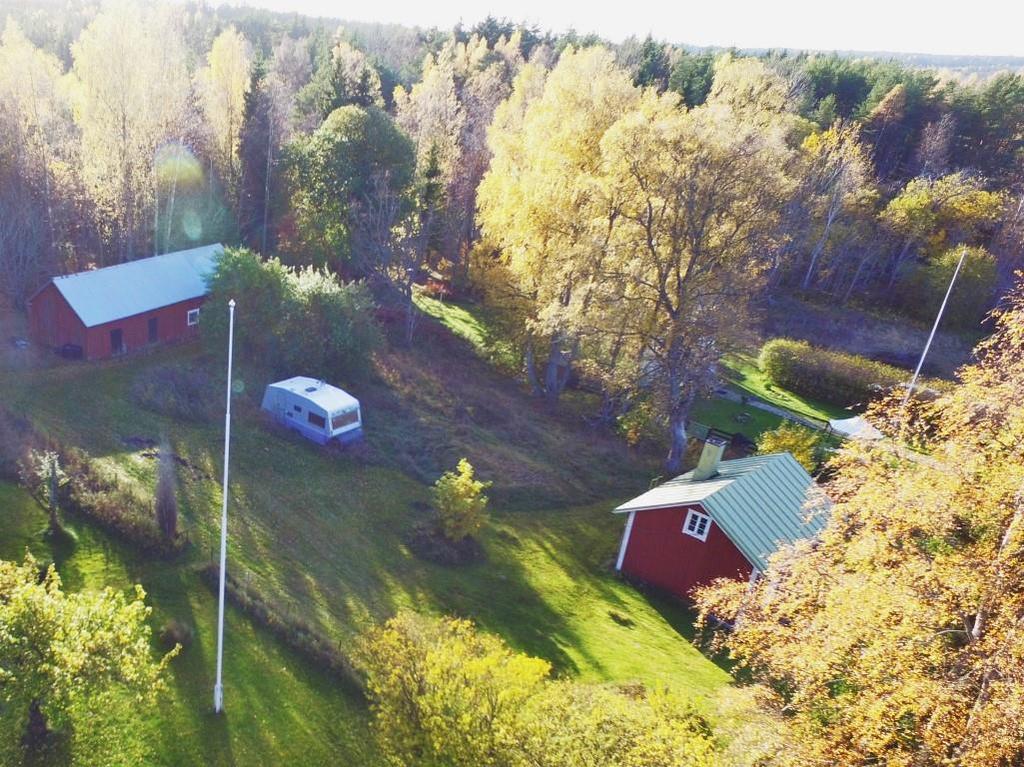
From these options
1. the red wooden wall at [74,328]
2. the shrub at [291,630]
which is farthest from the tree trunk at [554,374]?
the shrub at [291,630]

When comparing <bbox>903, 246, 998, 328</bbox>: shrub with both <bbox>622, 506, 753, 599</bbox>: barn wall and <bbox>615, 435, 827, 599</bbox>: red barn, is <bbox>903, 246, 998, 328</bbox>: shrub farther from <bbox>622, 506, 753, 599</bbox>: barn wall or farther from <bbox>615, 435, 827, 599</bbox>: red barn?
<bbox>622, 506, 753, 599</bbox>: barn wall

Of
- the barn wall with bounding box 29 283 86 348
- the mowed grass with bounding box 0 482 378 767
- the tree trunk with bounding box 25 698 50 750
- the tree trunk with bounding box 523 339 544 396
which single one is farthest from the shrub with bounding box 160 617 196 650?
the tree trunk with bounding box 523 339 544 396

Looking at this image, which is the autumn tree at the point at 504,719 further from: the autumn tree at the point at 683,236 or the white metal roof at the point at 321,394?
the autumn tree at the point at 683,236

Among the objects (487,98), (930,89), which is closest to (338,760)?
(487,98)

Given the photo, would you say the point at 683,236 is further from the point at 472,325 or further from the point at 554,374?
the point at 472,325

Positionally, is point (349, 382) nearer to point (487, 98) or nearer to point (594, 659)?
point (594, 659)

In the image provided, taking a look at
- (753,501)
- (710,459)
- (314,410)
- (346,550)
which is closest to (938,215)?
(710,459)
